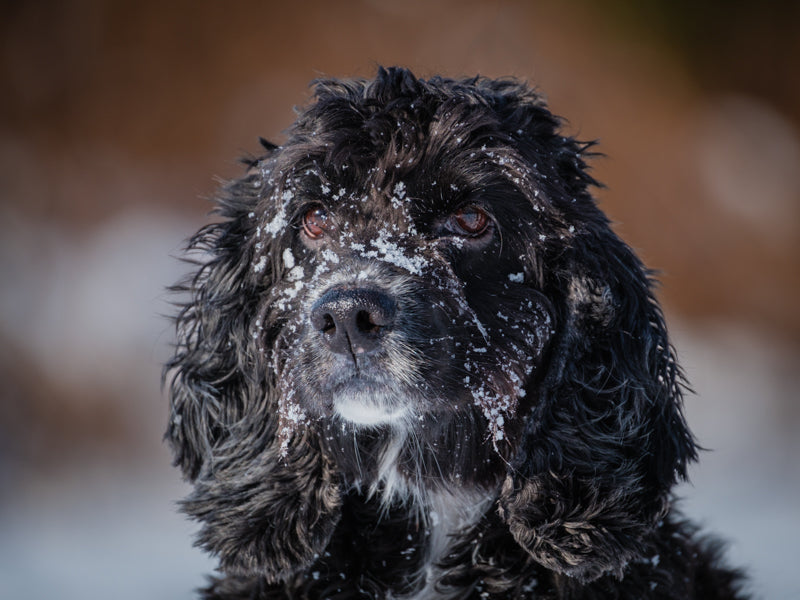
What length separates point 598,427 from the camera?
8.75ft

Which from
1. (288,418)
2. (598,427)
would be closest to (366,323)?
(288,418)

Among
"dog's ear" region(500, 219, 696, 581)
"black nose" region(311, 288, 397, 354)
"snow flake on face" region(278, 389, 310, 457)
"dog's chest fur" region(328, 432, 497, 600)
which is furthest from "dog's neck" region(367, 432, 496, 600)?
"black nose" region(311, 288, 397, 354)

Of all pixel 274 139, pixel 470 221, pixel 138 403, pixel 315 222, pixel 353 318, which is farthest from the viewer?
pixel 138 403

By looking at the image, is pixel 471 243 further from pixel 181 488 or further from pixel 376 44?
pixel 376 44

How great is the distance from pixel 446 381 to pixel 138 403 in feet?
23.8

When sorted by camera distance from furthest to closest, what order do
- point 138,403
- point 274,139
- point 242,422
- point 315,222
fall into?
point 138,403 < point 274,139 < point 242,422 < point 315,222

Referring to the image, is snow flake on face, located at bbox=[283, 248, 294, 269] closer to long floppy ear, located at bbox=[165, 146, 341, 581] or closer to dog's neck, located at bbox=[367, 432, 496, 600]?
long floppy ear, located at bbox=[165, 146, 341, 581]

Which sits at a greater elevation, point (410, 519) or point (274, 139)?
point (274, 139)

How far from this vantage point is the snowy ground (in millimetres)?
7164

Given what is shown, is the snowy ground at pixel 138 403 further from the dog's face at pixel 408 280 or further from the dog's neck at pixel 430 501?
the dog's face at pixel 408 280

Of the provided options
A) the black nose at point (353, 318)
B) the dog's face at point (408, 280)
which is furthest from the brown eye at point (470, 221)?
the black nose at point (353, 318)

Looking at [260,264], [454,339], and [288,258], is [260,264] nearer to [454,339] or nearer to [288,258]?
[288,258]

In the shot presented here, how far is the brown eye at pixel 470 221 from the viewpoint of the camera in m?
2.65

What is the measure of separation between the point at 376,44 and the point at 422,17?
60cm
